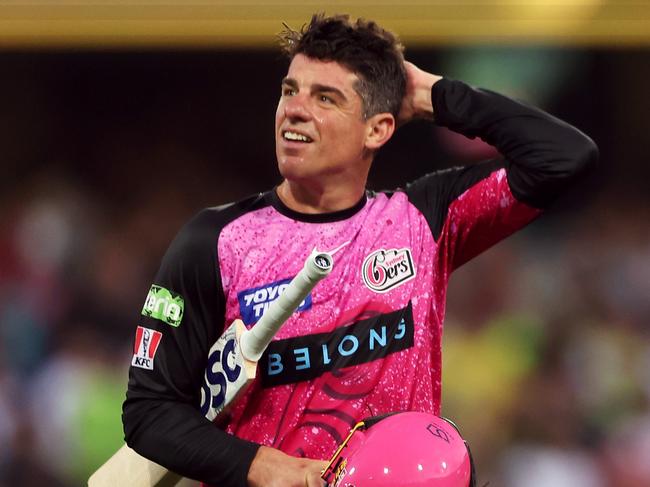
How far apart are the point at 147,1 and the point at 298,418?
5.25 meters

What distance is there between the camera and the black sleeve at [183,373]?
10.7 ft

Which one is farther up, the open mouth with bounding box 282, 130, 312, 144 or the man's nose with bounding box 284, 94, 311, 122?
the man's nose with bounding box 284, 94, 311, 122

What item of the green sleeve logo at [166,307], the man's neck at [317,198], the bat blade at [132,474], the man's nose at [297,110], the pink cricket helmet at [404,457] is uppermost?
the man's nose at [297,110]

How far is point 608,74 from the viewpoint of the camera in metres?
10.0

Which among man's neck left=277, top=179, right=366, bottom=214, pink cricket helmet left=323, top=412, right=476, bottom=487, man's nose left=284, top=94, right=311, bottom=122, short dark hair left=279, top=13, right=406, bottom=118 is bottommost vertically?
pink cricket helmet left=323, top=412, right=476, bottom=487

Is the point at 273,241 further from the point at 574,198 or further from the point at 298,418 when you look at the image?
the point at 574,198

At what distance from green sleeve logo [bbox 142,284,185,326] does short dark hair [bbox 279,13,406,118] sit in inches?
30.3

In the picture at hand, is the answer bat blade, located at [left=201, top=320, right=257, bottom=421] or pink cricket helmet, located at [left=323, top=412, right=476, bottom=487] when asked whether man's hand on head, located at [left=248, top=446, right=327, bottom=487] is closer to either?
pink cricket helmet, located at [left=323, top=412, right=476, bottom=487]

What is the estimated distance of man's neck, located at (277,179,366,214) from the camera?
356 cm

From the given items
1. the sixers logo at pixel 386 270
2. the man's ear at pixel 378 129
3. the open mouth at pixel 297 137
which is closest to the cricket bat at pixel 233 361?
the sixers logo at pixel 386 270

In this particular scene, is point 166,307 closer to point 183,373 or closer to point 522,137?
point 183,373

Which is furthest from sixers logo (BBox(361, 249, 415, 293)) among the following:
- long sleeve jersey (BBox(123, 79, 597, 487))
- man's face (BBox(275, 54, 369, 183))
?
man's face (BBox(275, 54, 369, 183))

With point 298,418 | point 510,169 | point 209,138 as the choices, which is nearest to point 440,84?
point 510,169

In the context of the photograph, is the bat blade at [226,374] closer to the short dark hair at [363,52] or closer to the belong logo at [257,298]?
the belong logo at [257,298]
